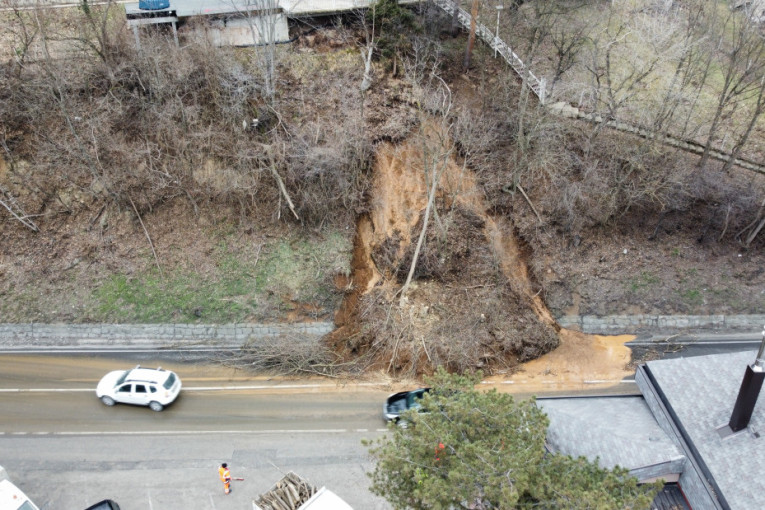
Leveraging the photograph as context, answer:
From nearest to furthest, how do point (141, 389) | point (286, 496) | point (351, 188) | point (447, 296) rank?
point (286, 496)
point (141, 389)
point (447, 296)
point (351, 188)

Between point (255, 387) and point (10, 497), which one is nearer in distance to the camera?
point (10, 497)

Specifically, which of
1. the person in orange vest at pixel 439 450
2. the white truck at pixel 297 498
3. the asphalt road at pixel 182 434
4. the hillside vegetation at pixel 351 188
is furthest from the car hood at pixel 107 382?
the person in orange vest at pixel 439 450

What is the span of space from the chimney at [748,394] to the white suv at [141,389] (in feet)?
55.6

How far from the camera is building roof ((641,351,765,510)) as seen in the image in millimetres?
11906

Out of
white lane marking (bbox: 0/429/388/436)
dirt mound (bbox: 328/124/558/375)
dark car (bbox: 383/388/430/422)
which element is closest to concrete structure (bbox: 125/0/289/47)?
dirt mound (bbox: 328/124/558/375)

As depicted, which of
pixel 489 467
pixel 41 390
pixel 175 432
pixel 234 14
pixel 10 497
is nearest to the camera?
pixel 489 467

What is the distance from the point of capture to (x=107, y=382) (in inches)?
738

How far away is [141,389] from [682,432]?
16.7 meters

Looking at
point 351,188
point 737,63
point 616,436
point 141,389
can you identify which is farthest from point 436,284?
point 737,63

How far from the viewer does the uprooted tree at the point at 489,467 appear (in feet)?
34.2

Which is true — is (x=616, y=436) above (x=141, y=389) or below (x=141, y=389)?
below

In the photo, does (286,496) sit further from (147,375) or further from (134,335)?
(134,335)

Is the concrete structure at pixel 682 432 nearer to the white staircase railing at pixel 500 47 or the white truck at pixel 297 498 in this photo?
the white truck at pixel 297 498

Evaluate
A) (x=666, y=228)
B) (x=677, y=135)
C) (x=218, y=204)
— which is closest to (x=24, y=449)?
(x=218, y=204)
